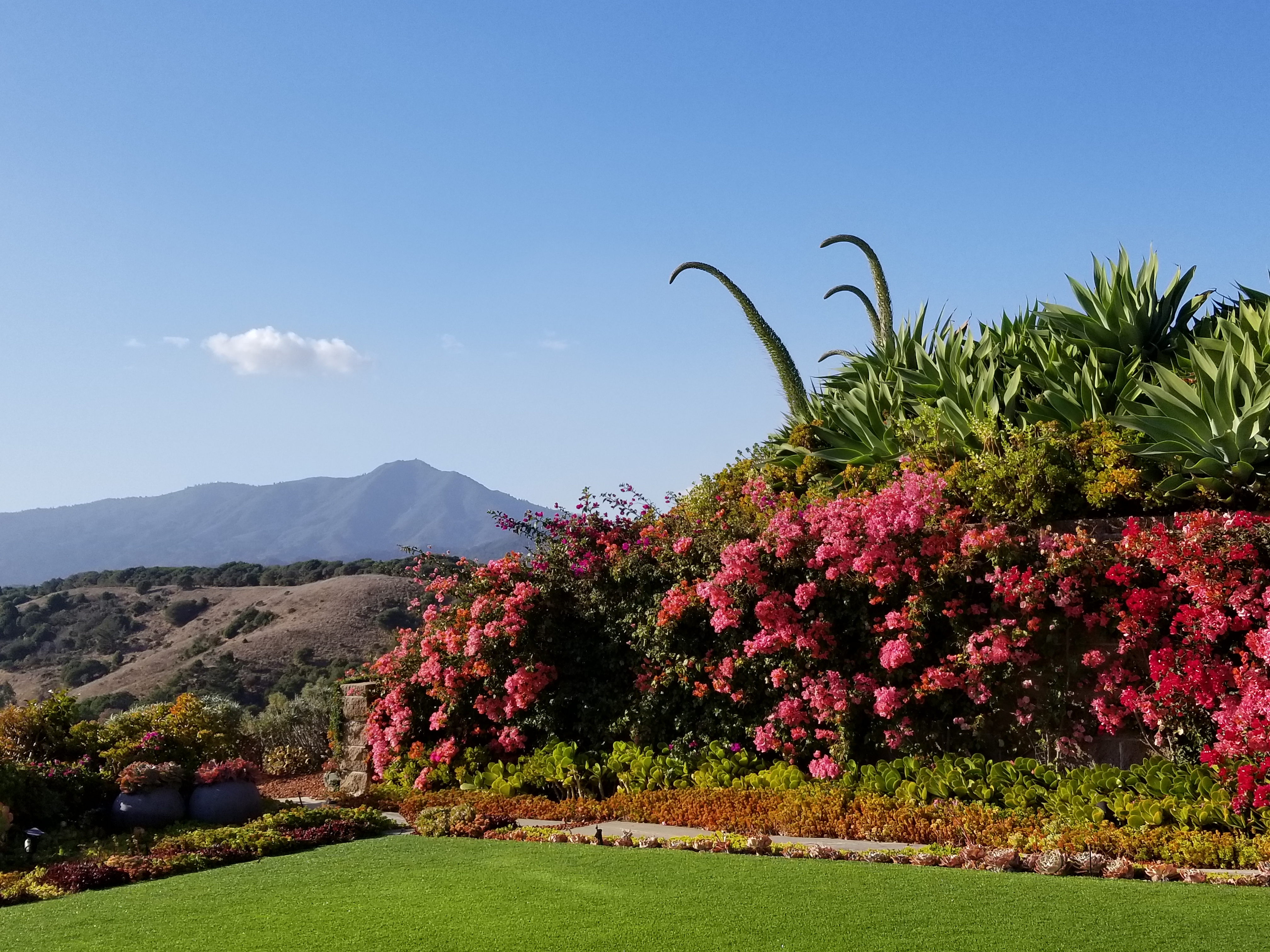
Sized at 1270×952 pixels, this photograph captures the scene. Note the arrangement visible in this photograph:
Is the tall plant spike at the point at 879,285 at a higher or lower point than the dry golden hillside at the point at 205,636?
higher

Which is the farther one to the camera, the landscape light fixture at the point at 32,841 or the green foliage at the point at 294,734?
the green foliage at the point at 294,734

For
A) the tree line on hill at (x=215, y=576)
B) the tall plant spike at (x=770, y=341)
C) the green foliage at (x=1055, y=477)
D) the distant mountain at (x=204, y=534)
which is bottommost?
the green foliage at (x=1055, y=477)

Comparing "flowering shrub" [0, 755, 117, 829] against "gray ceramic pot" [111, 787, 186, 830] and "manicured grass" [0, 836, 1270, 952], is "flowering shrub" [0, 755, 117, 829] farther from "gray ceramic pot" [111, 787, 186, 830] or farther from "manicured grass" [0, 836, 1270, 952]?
"manicured grass" [0, 836, 1270, 952]

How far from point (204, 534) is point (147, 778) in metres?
179

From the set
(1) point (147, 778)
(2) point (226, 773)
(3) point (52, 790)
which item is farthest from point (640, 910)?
(3) point (52, 790)

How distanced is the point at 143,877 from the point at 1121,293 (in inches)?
387

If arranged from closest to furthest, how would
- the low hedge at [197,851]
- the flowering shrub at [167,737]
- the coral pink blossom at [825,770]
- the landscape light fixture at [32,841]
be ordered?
the low hedge at [197,851], the landscape light fixture at [32,841], the coral pink blossom at [825,770], the flowering shrub at [167,737]

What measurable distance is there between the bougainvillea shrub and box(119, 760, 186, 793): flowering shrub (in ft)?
8.70

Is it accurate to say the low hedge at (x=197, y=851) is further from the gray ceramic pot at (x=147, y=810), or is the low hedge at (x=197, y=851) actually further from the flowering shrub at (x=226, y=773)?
the flowering shrub at (x=226, y=773)

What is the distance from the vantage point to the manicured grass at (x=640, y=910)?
16.6ft

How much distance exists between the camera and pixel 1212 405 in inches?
333

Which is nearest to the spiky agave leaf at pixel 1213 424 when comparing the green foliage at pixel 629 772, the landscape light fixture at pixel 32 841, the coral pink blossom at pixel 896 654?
the coral pink blossom at pixel 896 654

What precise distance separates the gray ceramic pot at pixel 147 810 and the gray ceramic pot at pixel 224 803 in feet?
0.61

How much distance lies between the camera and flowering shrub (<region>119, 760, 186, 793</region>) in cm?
1009
